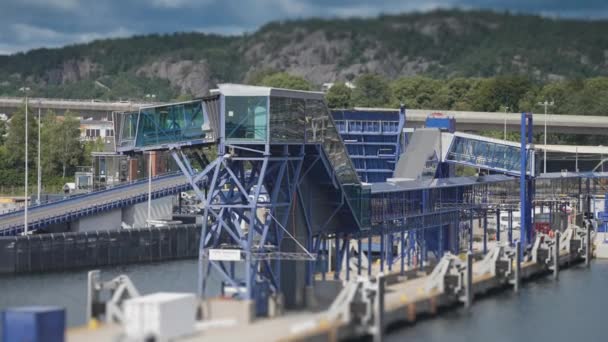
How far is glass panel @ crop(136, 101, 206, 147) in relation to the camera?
5294 centimetres

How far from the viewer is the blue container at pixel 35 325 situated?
39.2 m

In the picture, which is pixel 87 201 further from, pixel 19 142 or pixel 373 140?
pixel 19 142

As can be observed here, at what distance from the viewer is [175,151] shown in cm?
5444

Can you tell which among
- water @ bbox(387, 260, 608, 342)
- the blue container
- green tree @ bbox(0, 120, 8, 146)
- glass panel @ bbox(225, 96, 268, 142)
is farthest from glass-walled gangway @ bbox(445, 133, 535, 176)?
green tree @ bbox(0, 120, 8, 146)

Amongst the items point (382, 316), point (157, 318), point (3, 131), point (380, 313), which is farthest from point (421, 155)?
point (3, 131)

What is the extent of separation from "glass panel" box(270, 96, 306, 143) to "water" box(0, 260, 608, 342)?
27.7 feet

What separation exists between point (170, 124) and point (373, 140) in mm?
32786

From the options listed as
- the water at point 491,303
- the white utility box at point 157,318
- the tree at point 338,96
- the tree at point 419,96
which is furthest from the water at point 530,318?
the tree at point 419,96

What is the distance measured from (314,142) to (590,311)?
1712 cm

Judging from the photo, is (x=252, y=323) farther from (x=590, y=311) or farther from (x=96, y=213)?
(x=96, y=213)

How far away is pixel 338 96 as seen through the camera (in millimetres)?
188500

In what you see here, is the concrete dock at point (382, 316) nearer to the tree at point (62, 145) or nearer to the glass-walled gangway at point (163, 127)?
the glass-walled gangway at point (163, 127)

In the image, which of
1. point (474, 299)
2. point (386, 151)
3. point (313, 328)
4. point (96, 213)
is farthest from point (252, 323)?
point (96, 213)

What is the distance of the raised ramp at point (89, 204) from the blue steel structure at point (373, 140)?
1855 cm
